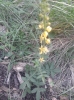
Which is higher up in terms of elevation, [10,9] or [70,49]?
[10,9]

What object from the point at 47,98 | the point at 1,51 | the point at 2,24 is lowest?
the point at 47,98

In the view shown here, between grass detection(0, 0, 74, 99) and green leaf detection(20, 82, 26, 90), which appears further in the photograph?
grass detection(0, 0, 74, 99)

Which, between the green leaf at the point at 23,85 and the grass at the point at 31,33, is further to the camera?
the grass at the point at 31,33

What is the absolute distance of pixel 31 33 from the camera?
A: 6.17ft

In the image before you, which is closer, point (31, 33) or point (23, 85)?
point (23, 85)

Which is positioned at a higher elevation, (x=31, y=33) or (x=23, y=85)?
(x=31, y=33)

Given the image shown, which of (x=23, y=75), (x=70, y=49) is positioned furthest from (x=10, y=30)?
(x=70, y=49)

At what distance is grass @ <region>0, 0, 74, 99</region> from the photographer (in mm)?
1848

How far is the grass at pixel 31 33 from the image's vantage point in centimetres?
185

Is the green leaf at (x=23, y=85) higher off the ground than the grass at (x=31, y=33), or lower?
lower

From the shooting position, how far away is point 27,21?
2006 mm

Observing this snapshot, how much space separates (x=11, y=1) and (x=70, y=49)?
70cm

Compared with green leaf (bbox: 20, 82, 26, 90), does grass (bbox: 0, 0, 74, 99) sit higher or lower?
higher

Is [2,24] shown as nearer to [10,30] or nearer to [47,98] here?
[10,30]
